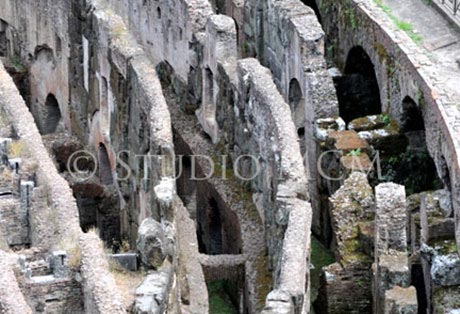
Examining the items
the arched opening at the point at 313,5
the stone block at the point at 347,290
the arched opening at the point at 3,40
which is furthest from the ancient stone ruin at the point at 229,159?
the arched opening at the point at 313,5

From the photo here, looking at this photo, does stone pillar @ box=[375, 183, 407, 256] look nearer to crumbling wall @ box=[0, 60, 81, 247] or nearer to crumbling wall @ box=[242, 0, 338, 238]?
crumbling wall @ box=[242, 0, 338, 238]

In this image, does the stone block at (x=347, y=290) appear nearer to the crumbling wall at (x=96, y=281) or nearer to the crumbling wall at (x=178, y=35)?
the crumbling wall at (x=96, y=281)

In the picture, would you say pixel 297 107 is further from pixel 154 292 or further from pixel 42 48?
pixel 154 292

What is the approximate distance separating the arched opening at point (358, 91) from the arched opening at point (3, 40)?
746cm

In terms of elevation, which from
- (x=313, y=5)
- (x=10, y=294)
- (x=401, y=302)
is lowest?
(x=401, y=302)

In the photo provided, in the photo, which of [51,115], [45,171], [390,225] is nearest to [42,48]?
[51,115]

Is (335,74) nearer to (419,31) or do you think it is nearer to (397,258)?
(419,31)

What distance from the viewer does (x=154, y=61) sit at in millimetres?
49156

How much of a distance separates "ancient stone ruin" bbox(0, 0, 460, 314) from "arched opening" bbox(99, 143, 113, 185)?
0.12 ft

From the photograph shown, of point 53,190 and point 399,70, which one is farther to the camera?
point 399,70

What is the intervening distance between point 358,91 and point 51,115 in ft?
20.2

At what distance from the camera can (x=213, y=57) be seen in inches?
1811

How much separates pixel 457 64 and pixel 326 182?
128 inches

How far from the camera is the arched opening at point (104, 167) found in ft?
154
